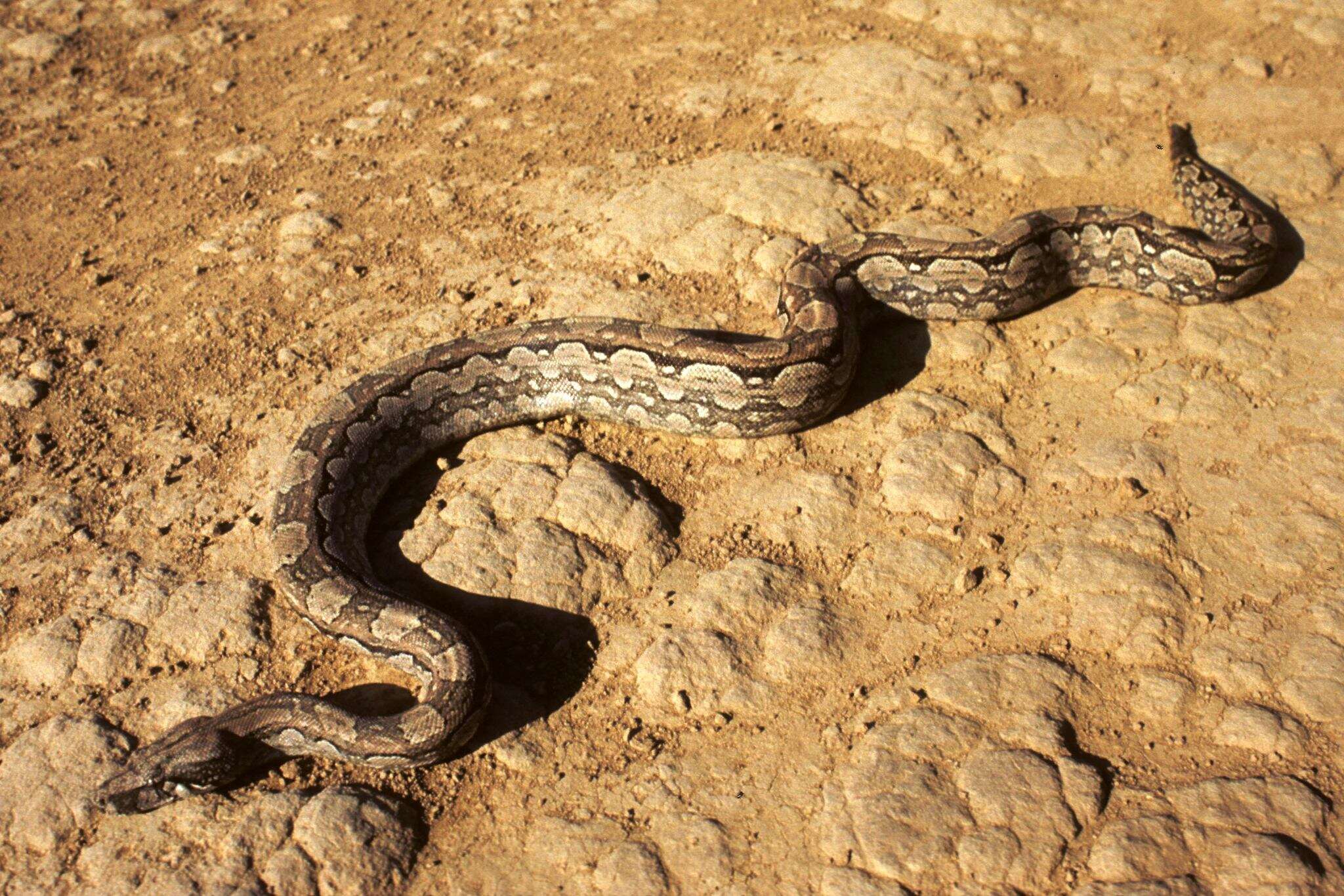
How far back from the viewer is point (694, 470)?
8.68 metres

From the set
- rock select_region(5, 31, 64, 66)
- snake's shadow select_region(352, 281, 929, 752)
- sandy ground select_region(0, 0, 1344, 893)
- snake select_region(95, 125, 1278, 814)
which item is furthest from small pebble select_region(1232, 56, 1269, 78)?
rock select_region(5, 31, 64, 66)

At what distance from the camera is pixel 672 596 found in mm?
7621

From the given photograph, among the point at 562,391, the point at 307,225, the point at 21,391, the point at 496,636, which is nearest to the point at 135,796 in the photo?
the point at 496,636

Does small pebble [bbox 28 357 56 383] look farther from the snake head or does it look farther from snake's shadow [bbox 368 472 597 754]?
the snake head

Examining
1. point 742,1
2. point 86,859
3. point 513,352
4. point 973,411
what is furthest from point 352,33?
point 86,859

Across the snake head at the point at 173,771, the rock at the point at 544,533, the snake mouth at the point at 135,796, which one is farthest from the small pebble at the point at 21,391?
the snake mouth at the point at 135,796

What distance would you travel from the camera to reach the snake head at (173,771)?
6.51 metres

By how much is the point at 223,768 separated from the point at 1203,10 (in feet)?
44.6

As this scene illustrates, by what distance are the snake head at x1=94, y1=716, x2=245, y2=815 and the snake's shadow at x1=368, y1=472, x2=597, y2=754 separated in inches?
33.9

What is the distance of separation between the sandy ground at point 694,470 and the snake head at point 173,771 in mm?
162

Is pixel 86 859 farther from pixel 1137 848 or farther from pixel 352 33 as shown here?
pixel 352 33

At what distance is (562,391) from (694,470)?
4.34 feet

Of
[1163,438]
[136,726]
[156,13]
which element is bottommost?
[1163,438]

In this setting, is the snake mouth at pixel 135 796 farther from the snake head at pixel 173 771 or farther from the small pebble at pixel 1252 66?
the small pebble at pixel 1252 66
